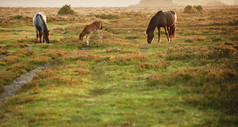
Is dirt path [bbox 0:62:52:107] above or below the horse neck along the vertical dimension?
below

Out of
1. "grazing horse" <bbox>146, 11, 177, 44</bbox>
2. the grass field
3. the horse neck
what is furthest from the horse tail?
the grass field

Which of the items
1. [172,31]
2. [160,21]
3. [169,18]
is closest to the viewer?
[160,21]

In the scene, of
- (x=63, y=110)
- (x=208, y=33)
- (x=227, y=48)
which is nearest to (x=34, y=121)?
(x=63, y=110)

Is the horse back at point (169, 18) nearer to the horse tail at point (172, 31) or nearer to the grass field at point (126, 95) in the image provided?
the horse tail at point (172, 31)

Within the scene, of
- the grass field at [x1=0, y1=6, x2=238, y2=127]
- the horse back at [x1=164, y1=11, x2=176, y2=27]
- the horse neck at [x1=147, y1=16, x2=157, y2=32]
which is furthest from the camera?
the horse back at [x1=164, y1=11, x2=176, y2=27]

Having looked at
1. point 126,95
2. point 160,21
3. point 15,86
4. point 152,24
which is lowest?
point 15,86

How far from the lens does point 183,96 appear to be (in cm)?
809

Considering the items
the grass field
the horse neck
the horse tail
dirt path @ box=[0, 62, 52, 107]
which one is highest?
the horse neck

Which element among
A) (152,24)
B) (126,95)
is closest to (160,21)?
(152,24)

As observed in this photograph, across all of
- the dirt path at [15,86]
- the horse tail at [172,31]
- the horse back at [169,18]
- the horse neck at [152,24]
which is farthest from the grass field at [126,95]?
the horse tail at [172,31]

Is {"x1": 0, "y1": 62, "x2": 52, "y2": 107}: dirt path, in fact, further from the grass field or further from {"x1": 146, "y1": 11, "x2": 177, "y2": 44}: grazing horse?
{"x1": 146, "y1": 11, "x2": 177, "y2": 44}: grazing horse

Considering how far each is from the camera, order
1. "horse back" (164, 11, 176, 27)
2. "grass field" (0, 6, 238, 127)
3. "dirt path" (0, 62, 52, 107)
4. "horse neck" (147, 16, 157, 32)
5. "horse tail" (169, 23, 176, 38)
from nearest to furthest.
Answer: "grass field" (0, 6, 238, 127) < "dirt path" (0, 62, 52, 107) < "horse neck" (147, 16, 157, 32) < "horse back" (164, 11, 176, 27) < "horse tail" (169, 23, 176, 38)

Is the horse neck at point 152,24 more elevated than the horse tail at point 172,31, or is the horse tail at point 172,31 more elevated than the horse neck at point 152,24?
the horse neck at point 152,24

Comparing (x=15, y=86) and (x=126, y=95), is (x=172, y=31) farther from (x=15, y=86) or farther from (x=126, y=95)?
(x=15, y=86)
